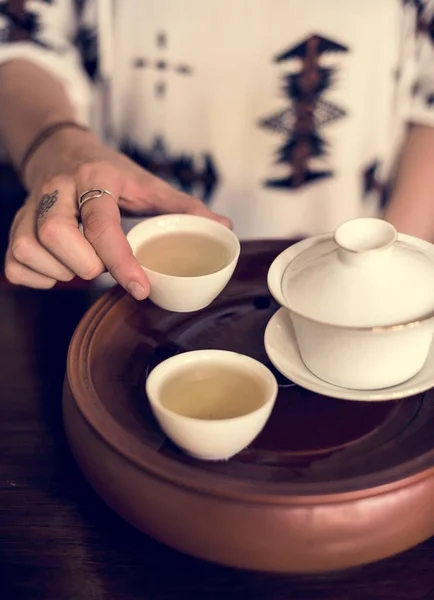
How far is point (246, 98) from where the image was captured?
120 centimetres

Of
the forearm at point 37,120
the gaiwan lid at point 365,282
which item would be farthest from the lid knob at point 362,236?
the forearm at point 37,120

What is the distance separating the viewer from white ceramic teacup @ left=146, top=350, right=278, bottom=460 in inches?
23.7

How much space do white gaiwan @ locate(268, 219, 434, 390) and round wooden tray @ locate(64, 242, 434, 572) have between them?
0.14ft

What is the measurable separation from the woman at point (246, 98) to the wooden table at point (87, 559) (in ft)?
1.44

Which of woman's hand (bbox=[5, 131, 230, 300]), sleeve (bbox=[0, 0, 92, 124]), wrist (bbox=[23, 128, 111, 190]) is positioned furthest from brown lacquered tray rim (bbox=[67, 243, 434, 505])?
sleeve (bbox=[0, 0, 92, 124])

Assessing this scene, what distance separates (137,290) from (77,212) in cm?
17

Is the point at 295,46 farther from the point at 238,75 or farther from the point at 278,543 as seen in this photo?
the point at 278,543

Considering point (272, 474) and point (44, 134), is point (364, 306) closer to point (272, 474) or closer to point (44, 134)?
point (272, 474)

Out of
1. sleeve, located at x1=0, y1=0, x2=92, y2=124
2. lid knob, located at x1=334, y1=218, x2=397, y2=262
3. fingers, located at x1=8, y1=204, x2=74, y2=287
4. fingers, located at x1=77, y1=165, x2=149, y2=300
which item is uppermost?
lid knob, located at x1=334, y1=218, x2=397, y2=262

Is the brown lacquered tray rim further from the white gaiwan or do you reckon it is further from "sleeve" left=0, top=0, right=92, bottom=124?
"sleeve" left=0, top=0, right=92, bottom=124

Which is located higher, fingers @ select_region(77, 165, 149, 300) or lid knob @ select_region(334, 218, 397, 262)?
lid knob @ select_region(334, 218, 397, 262)

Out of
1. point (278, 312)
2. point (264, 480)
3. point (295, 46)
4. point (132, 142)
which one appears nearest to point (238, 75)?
point (295, 46)

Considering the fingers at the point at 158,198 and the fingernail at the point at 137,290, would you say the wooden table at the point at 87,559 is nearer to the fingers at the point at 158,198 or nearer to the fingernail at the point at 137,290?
the fingernail at the point at 137,290

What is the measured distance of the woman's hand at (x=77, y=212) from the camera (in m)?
0.81
